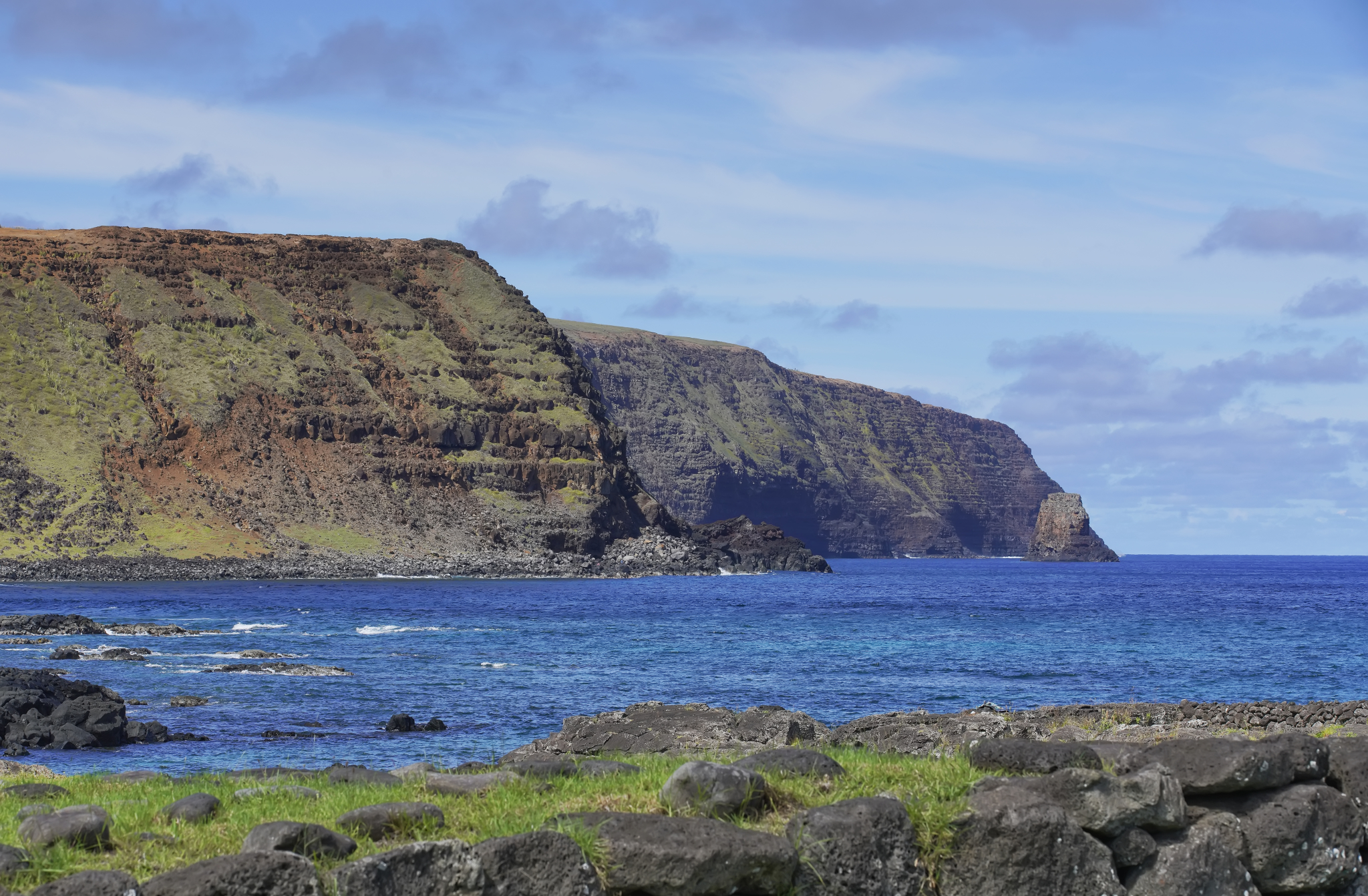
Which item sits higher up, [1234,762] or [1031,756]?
[1234,762]

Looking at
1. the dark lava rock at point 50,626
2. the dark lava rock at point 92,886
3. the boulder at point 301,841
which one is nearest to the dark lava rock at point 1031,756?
the boulder at point 301,841

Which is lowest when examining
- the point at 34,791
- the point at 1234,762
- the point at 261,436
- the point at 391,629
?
the point at 391,629

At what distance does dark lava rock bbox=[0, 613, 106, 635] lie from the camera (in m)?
67.2

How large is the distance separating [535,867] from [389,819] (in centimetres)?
118

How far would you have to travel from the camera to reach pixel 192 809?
31.0 feet

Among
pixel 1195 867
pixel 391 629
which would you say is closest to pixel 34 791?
pixel 1195 867

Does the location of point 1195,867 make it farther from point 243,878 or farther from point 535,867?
point 243,878

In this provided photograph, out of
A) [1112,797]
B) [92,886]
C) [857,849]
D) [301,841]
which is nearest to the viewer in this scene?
[92,886]

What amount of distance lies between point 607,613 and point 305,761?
6853cm

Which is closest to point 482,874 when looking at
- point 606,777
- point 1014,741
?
point 606,777

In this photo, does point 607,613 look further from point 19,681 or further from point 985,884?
point 985,884

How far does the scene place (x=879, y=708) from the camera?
128 feet

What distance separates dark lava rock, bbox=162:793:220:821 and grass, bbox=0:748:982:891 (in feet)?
0.24

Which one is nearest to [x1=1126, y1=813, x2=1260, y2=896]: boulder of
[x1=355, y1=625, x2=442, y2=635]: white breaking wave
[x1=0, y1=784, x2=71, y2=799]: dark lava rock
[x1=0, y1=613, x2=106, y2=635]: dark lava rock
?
[x1=0, y1=784, x2=71, y2=799]: dark lava rock
